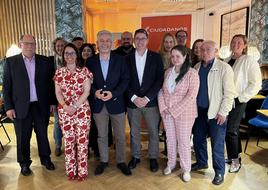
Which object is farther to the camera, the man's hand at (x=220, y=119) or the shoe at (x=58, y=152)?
the shoe at (x=58, y=152)

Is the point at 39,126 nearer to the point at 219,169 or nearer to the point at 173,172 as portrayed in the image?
the point at 173,172

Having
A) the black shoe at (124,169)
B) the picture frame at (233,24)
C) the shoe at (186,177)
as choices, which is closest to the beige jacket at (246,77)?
the shoe at (186,177)

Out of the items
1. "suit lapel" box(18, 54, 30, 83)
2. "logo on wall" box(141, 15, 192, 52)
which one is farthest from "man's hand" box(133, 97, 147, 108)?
"logo on wall" box(141, 15, 192, 52)

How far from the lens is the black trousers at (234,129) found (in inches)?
113

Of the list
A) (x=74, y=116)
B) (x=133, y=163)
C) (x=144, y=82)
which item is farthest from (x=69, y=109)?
(x=133, y=163)

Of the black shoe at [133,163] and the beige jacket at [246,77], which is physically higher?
the beige jacket at [246,77]

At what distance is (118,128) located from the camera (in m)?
2.96

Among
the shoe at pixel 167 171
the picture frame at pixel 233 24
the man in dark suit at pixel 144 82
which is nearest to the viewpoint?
the man in dark suit at pixel 144 82

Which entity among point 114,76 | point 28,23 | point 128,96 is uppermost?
point 28,23

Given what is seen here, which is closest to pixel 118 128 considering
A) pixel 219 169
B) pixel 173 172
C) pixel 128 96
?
pixel 128 96

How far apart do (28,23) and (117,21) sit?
14.7 ft

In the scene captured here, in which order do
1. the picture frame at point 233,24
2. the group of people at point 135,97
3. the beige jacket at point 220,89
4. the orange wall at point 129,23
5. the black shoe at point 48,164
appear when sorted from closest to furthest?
the beige jacket at point 220,89
the group of people at point 135,97
the black shoe at point 48,164
the picture frame at point 233,24
the orange wall at point 129,23

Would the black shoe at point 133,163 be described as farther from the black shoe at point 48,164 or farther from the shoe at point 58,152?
the shoe at point 58,152

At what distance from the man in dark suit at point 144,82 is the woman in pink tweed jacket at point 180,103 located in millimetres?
121
